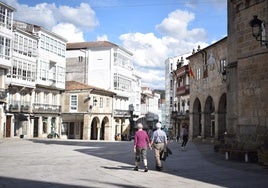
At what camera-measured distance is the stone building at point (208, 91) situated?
31.8 meters

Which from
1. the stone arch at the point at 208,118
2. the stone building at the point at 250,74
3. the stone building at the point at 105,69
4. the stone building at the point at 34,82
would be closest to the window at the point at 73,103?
the stone building at the point at 34,82

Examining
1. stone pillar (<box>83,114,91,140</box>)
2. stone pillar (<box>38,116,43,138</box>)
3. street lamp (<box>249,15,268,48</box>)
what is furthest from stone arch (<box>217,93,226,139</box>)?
stone pillar (<box>83,114,91,140</box>)

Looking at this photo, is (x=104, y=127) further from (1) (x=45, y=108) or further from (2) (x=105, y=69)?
(1) (x=45, y=108)

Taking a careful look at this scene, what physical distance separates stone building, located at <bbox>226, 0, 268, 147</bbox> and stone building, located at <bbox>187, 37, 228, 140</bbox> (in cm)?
1159

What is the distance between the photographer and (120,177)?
35.0 feet

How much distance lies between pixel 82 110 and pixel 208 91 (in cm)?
1982

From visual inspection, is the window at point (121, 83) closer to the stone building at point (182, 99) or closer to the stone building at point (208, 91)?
the stone building at point (182, 99)

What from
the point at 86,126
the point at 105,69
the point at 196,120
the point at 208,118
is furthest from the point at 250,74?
the point at 105,69

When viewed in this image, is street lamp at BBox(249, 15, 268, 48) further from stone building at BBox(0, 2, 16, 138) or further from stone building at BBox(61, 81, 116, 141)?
stone building at BBox(61, 81, 116, 141)

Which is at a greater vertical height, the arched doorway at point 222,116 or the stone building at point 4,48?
the stone building at point 4,48

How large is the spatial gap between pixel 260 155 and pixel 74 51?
46288 millimetres

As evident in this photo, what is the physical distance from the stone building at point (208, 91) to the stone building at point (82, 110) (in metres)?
15.0

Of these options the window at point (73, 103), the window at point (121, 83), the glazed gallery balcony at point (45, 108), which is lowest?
the glazed gallery balcony at point (45, 108)

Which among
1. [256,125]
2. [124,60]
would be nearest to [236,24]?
[256,125]
